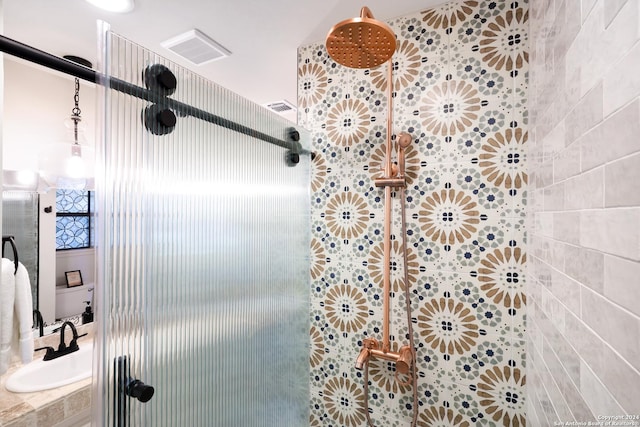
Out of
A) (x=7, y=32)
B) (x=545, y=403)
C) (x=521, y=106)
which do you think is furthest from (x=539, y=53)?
(x=7, y=32)

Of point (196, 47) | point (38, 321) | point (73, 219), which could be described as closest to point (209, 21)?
point (196, 47)

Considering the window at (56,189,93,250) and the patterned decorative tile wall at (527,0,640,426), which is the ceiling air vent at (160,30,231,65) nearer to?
the window at (56,189,93,250)

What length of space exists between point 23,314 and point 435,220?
1777 millimetres

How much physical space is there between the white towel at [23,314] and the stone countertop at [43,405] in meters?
0.13

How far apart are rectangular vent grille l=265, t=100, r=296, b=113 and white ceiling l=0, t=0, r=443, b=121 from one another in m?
0.62

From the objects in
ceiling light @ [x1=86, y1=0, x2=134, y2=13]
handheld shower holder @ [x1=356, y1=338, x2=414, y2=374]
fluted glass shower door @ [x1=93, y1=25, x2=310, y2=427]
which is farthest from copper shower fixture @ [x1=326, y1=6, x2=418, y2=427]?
ceiling light @ [x1=86, y1=0, x2=134, y2=13]

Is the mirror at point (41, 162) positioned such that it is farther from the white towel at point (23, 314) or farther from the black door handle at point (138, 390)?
the black door handle at point (138, 390)

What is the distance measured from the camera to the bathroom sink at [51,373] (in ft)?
4.00

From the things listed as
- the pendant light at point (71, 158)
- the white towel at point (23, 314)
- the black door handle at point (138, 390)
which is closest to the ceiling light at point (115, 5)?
the pendant light at point (71, 158)

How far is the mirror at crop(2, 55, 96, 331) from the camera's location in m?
1.51

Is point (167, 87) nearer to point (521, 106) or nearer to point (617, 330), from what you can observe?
point (617, 330)

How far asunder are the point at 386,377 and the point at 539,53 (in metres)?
1.30

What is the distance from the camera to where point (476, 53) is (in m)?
1.10

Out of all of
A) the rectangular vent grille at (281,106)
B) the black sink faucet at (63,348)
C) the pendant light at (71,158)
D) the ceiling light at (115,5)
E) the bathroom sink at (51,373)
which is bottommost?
the bathroom sink at (51,373)
